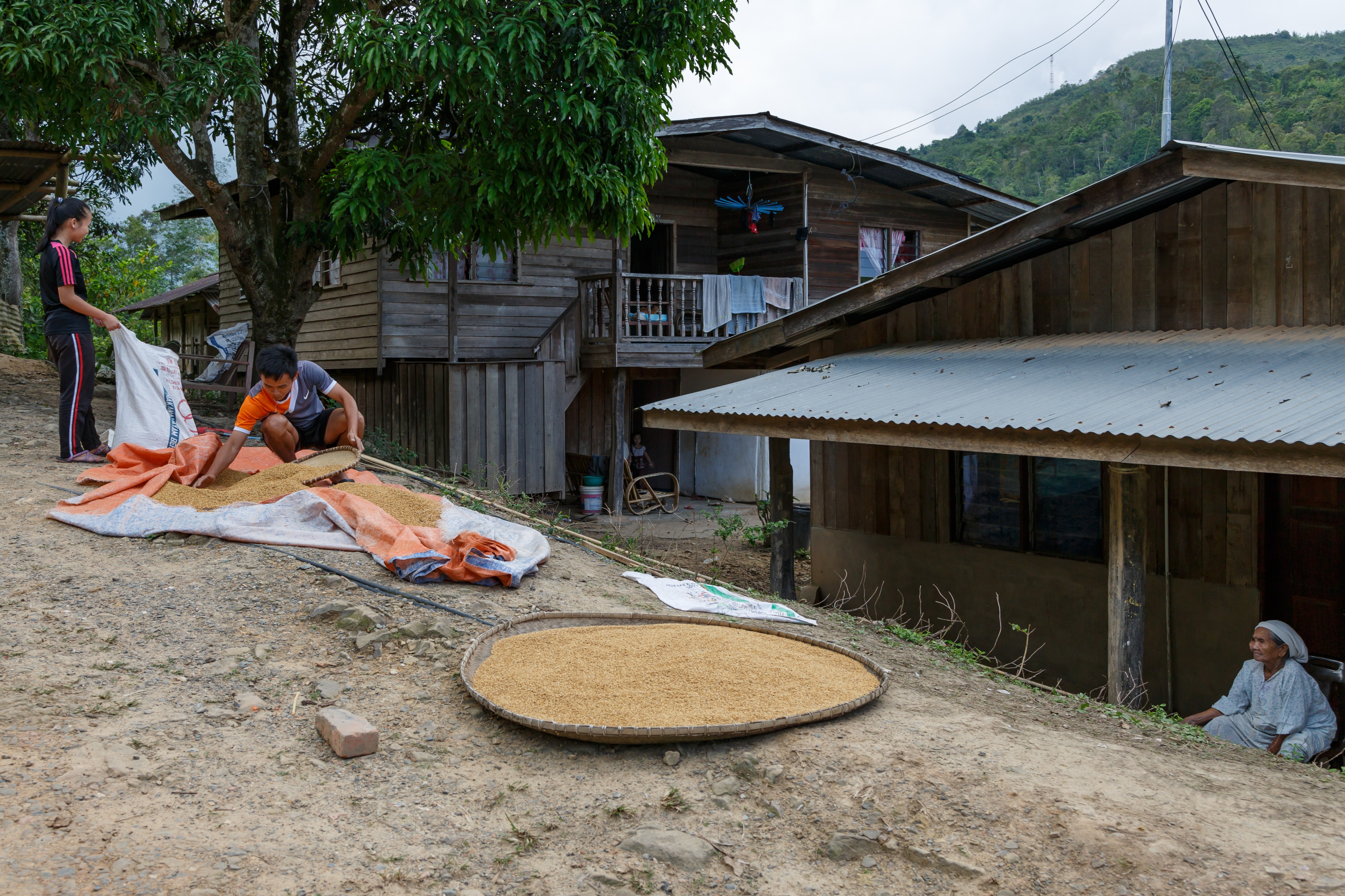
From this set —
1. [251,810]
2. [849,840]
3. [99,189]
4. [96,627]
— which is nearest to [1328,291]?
[849,840]

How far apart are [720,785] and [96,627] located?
2.89m

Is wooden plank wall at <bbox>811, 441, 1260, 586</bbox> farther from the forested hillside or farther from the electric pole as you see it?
the forested hillside

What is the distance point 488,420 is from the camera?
11297 millimetres

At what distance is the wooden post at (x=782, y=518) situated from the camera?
7.72 meters

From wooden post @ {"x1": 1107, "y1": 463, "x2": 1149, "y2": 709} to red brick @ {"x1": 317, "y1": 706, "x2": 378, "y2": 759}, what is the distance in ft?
12.9

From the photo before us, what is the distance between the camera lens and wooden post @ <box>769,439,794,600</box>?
772 cm

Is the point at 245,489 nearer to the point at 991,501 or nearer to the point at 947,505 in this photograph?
the point at 947,505

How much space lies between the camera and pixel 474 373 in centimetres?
1123

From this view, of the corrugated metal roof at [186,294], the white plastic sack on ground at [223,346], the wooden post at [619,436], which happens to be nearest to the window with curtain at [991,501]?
the wooden post at [619,436]

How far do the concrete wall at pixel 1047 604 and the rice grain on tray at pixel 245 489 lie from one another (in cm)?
478

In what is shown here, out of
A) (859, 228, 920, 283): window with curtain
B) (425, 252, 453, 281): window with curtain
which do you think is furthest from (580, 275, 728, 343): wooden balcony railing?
(859, 228, 920, 283): window with curtain

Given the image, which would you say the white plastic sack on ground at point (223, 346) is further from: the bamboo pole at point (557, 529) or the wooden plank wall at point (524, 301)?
the bamboo pole at point (557, 529)

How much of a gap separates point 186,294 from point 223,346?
1222cm

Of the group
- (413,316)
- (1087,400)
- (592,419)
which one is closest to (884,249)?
(592,419)
